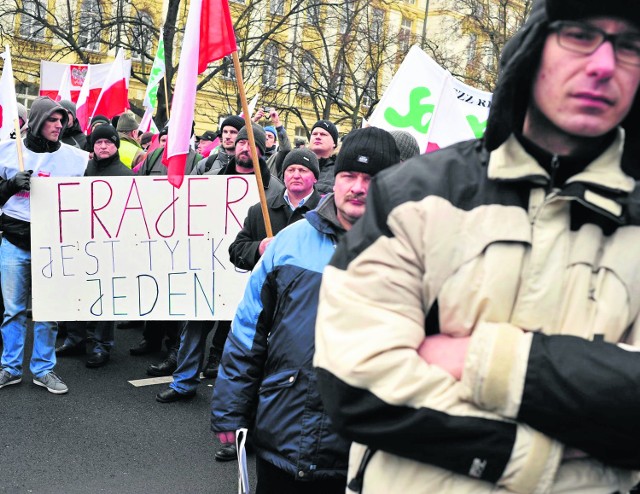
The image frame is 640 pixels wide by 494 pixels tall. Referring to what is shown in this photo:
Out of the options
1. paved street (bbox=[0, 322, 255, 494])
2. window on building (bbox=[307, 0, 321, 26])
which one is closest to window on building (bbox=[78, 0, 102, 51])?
window on building (bbox=[307, 0, 321, 26])

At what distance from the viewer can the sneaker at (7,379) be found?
5.80 metres

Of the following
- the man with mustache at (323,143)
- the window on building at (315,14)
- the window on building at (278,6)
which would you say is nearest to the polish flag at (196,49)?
the man with mustache at (323,143)

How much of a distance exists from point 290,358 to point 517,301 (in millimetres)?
1468

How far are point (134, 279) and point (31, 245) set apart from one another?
31.9 inches

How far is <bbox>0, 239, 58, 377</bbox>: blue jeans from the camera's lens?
5820 mm

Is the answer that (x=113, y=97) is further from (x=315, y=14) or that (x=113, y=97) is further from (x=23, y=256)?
(x=315, y=14)

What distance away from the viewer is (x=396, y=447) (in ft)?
4.43

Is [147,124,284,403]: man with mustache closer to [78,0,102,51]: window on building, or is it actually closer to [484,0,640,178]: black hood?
[484,0,640,178]: black hood

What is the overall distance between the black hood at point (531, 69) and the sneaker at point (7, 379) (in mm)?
5247

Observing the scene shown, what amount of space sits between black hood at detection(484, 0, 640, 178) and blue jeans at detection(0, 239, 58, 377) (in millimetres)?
5098

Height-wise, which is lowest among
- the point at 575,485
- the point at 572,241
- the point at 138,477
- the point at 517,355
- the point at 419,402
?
the point at 138,477

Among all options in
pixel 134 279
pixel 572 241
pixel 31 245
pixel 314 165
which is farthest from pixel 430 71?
pixel 572 241

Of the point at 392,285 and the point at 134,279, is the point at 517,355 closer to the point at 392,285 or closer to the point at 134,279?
the point at 392,285

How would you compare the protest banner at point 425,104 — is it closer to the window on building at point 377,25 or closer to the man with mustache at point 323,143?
the man with mustache at point 323,143
